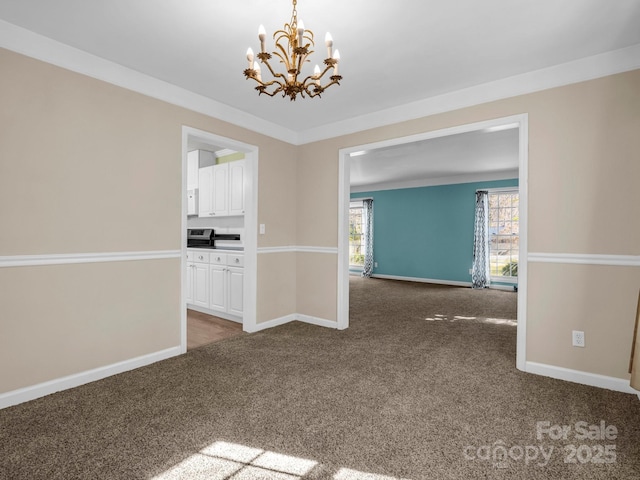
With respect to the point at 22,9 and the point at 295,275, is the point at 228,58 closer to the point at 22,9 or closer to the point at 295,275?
the point at 22,9

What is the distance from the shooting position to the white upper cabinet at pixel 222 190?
4.73m

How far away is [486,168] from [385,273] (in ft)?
11.8

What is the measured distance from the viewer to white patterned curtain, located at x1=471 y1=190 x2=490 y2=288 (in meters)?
7.32

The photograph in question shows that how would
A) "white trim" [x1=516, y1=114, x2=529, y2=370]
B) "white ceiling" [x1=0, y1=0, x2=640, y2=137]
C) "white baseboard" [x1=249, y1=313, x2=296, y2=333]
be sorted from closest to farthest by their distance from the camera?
"white ceiling" [x1=0, y1=0, x2=640, y2=137] → "white trim" [x1=516, y1=114, x2=529, y2=370] → "white baseboard" [x1=249, y1=313, x2=296, y2=333]

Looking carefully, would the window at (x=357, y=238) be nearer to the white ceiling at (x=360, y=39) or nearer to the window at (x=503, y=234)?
the window at (x=503, y=234)

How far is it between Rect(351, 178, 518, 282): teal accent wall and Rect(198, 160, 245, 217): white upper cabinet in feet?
16.7

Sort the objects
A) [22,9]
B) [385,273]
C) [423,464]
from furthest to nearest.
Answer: [385,273], [22,9], [423,464]

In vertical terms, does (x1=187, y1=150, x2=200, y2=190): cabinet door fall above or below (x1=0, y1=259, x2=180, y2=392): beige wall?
above

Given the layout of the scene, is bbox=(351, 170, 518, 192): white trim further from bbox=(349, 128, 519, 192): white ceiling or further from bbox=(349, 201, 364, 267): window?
bbox=(349, 201, 364, 267): window

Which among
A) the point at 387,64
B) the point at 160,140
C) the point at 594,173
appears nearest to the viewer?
the point at 594,173

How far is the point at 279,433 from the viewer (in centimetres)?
193

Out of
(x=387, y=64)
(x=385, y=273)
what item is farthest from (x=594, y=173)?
(x=385, y=273)

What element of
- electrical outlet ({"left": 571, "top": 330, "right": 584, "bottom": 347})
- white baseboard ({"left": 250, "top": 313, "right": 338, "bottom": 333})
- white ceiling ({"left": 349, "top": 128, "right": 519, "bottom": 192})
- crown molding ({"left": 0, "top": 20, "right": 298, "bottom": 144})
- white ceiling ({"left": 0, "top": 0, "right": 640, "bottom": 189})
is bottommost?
white baseboard ({"left": 250, "top": 313, "right": 338, "bottom": 333})

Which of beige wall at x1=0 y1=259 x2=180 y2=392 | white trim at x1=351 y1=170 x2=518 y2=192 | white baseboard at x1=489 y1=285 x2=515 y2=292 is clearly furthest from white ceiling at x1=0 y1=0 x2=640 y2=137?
white baseboard at x1=489 y1=285 x2=515 y2=292
